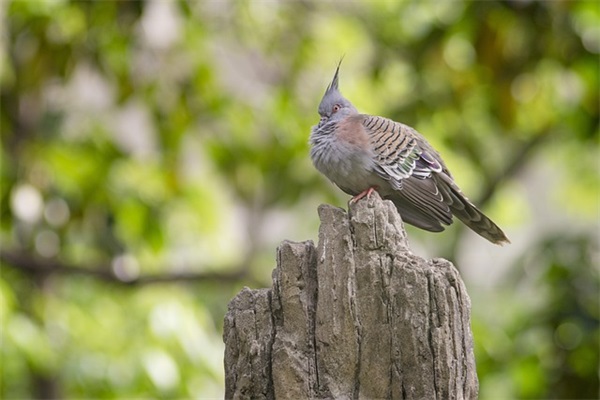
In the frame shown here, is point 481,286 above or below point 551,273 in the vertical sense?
above

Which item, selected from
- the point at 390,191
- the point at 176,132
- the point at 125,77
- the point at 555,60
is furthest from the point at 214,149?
the point at 390,191

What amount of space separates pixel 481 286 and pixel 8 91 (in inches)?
307

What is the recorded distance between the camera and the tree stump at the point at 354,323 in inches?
129

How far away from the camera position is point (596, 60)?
7.81 m

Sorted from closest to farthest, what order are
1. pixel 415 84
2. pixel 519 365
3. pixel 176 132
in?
1. pixel 519 365
2. pixel 176 132
3. pixel 415 84

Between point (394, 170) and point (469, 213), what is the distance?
39 centimetres

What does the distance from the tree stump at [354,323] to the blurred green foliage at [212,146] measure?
4.52 meters

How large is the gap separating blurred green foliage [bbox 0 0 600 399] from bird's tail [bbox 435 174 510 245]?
3467 millimetres

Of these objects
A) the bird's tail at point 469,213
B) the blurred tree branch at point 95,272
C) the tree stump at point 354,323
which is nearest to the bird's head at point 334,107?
the bird's tail at point 469,213

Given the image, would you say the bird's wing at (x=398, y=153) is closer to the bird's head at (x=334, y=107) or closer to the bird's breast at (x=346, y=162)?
the bird's breast at (x=346, y=162)

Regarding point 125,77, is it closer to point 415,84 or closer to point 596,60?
point 415,84

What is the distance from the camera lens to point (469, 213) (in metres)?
4.37

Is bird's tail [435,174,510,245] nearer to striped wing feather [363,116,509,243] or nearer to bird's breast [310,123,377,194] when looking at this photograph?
striped wing feather [363,116,509,243]

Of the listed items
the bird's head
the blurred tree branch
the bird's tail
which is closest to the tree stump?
the bird's tail
